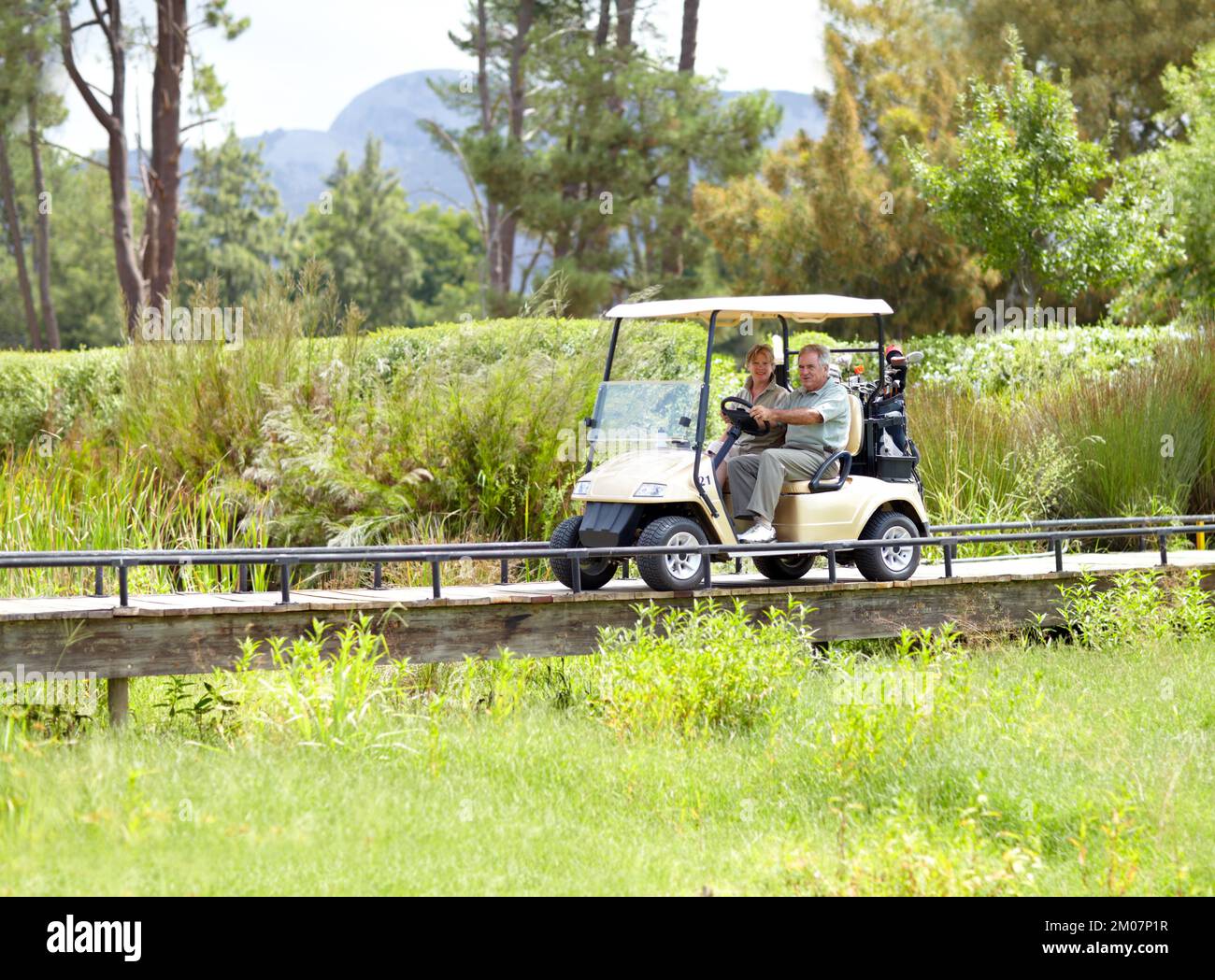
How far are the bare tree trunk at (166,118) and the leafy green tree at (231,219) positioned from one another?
28620 millimetres

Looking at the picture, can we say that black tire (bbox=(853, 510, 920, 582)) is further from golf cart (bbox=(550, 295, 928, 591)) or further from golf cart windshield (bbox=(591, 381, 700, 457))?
golf cart windshield (bbox=(591, 381, 700, 457))

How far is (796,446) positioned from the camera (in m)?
8.73

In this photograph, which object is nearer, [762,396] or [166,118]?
[762,396]

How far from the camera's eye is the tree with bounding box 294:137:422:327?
53656 mm

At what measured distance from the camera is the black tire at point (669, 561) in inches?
323

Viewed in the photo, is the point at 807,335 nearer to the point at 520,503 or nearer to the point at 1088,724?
the point at 520,503

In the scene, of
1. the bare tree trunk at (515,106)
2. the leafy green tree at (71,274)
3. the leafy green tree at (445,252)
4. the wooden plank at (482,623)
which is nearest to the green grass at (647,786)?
the wooden plank at (482,623)

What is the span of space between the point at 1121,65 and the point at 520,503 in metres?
30.8

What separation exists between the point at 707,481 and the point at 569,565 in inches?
39.3

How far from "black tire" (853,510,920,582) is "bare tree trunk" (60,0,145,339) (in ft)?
61.7

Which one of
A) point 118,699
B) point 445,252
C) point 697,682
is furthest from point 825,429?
point 445,252

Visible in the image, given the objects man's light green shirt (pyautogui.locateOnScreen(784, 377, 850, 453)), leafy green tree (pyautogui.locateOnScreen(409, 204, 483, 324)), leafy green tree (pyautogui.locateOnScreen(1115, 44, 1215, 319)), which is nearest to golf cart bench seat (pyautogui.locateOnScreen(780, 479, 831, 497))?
man's light green shirt (pyautogui.locateOnScreen(784, 377, 850, 453))

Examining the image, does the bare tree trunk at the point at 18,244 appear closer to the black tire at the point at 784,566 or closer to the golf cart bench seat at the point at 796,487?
the black tire at the point at 784,566

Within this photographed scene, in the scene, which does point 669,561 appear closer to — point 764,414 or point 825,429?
point 764,414
